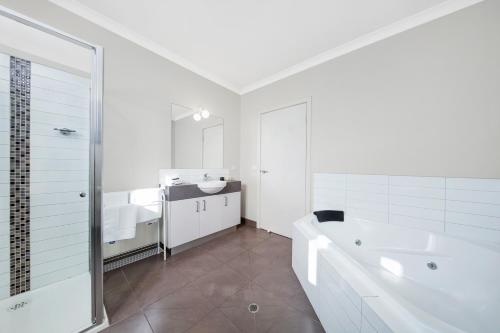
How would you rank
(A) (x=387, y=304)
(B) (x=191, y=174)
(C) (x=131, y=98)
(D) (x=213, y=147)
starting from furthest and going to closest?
(D) (x=213, y=147) < (B) (x=191, y=174) < (C) (x=131, y=98) < (A) (x=387, y=304)

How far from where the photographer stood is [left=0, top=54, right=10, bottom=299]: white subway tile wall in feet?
4.22

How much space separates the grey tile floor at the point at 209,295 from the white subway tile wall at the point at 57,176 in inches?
16.8

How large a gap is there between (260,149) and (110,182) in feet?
6.66

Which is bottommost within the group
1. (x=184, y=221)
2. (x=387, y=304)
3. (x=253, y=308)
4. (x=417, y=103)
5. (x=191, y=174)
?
(x=253, y=308)

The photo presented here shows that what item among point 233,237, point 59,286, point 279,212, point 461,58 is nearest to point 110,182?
point 59,286

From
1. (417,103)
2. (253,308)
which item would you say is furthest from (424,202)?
(253,308)

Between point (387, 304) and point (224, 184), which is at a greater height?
point (224, 184)

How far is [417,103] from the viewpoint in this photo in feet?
5.34

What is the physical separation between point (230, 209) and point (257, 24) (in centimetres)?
234

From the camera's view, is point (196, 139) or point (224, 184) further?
point (196, 139)

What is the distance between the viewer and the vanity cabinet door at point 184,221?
2.03m

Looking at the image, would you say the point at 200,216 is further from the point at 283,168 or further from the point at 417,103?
the point at 417,103

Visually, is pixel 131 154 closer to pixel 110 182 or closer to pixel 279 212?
pixel 110 182

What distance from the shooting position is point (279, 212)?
8.89ft
